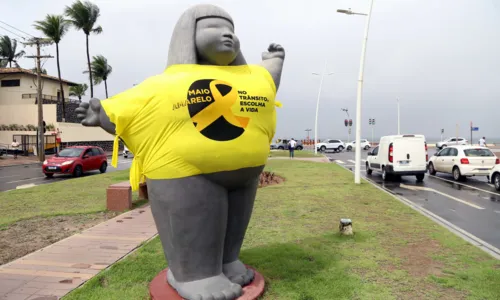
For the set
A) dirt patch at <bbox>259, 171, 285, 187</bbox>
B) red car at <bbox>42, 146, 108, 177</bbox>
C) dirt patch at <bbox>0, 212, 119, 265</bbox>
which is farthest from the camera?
red car at <bbox>42, 146, 108, 177</bbox>

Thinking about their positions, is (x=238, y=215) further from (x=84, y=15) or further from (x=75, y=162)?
(x=84, y=15)

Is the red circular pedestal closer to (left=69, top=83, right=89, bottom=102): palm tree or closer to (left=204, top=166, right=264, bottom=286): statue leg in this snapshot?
(left=204, top=166, right=264, bottom=286): statue leg

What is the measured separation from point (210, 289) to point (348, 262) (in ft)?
6.80

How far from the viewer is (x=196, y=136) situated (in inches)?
125

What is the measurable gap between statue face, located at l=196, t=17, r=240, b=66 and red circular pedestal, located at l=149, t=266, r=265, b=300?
87.0 inches

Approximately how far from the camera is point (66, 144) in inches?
1243

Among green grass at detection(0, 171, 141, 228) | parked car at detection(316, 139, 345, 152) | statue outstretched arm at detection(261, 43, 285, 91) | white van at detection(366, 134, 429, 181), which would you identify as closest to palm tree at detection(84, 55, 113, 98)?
parked car at detection(316, 139, 345, 152)

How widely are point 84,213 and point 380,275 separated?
6.00 m

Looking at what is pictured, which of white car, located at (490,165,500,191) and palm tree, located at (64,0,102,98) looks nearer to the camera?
white car, located at (490,165,500,191)

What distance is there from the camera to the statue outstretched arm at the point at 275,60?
13.2ft

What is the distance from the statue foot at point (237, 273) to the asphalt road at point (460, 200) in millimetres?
4194

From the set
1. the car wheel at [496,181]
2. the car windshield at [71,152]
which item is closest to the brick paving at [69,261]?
the car wheel at [496,181]

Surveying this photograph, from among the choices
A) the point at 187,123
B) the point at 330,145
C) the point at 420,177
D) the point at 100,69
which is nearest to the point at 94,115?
the point at 187,123

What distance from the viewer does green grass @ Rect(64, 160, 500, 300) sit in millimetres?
3813
